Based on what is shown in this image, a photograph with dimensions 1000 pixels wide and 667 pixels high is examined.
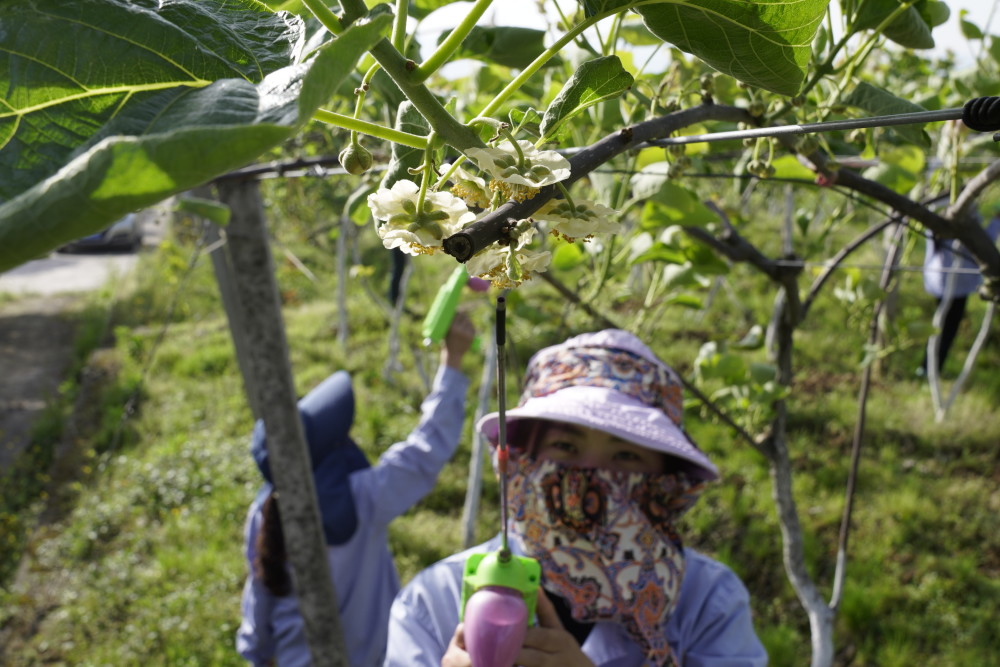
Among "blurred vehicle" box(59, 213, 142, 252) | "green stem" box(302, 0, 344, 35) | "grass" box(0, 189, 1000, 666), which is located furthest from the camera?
"blurred vehicle" box(59, 213, 142, 252)

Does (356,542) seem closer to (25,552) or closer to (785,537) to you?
(785,537)

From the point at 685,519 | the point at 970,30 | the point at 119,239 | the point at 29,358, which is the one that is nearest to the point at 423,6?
the point at 970,30

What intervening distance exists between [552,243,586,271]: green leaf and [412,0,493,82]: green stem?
1.01m

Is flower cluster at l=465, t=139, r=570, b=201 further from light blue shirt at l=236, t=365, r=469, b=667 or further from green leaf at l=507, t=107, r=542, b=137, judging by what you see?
light blue shirt at l=236, t=365, r=469, b=667

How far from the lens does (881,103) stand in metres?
0.68

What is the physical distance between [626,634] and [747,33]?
3.58ft

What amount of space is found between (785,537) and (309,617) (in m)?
1.06

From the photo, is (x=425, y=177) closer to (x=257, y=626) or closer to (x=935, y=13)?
(x=935, y=13)

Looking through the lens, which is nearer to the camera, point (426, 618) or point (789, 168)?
point (789, 168)

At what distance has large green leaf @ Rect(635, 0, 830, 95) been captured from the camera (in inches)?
14.2

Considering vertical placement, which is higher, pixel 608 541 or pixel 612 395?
pixel 612 395

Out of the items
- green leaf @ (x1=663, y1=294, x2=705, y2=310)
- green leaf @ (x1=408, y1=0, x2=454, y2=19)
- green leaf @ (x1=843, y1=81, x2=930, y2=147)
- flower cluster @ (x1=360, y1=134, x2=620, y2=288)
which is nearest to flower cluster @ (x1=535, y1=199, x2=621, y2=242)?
flower cluster @ (x1=360, y1=134, x2=620, y2=288)

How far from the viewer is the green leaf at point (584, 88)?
15.7 inches

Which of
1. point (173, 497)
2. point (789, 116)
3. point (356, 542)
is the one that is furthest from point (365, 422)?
point (789, 116)
